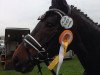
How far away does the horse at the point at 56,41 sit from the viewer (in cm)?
523

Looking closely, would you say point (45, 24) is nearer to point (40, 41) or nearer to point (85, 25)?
point (40, 41)

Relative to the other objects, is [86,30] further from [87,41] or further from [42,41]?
[42,41]

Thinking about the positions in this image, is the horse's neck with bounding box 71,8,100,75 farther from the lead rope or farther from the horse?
the lead rope

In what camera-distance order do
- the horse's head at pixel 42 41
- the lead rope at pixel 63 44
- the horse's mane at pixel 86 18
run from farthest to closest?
the horse's mane at pixel 86 18 → the lead rope at pixel 63 44 → the horse's head at pixel 42 41

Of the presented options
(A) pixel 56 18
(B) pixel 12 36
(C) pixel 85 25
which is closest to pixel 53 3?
(A) pixel 56 18

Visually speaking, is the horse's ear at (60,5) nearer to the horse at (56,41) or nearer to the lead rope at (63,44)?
the horse at (56,41)

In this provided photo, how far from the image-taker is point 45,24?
5285mm

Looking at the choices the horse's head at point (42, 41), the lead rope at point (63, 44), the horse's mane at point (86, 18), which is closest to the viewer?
the horse's head at point (42, 41)

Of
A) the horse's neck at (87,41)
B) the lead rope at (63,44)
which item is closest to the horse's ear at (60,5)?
the horse's neck at (87,41)

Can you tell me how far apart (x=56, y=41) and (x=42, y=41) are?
234mm

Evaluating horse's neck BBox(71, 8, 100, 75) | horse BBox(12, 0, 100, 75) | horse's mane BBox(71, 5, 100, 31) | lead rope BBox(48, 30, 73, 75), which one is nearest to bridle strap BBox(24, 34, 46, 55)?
horse BBox(12, 0, 100, 75)

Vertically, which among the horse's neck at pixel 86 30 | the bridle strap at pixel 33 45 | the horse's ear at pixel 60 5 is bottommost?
the bridle strap at pixel 33 45

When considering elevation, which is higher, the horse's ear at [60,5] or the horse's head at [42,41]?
the horse's ear at [60,5]

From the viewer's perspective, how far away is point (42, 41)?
5281 millimetres
